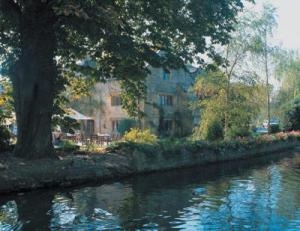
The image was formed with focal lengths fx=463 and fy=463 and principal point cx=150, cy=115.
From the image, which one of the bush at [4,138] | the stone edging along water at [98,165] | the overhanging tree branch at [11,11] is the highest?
the overhanging tree branch at [11,11]

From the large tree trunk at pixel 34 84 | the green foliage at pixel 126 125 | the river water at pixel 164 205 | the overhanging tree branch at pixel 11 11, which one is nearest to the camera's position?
the river water at pixel 164 205

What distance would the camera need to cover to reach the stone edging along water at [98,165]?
1720 cm

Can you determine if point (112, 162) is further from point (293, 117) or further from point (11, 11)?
point (293, 117)

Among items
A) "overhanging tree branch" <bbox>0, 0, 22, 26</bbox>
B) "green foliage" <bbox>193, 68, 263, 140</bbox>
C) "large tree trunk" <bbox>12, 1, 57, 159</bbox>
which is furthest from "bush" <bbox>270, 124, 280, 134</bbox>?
"overhanging tree branch" <bbox>0, 0, 22, 26</bbox>

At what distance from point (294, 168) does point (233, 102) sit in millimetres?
12643

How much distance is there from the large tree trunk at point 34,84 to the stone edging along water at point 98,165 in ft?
3.59

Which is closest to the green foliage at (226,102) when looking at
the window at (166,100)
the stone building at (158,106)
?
the stone building at (158,106)

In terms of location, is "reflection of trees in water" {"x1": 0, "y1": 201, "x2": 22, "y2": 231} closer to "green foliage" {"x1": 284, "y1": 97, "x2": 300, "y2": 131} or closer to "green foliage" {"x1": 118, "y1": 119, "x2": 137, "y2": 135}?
"green foliage" {"x1": 118, "y1": 119, "x2": 137, "y2": 135}

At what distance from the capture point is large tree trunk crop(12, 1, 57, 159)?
1928 centimetres

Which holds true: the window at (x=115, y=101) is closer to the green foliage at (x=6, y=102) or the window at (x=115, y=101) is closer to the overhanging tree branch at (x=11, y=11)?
the green foliage at (x=6, y=102)

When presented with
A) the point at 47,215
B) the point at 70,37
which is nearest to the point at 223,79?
the point at 70,37

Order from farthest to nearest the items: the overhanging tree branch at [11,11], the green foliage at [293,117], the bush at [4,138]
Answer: the green foliage at [293,117] < the bush at [4,138] < the overhanging tree branch at [11,11]

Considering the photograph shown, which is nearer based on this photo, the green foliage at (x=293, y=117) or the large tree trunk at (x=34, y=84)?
the large tree trunk at (x=34, y=84)

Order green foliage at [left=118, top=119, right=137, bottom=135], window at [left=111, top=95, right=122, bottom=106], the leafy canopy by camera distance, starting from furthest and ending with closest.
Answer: window at [left=111, top=95, right=122, bottom=106] → green foliage at [left=118, top=119, right=137, bottom=135] → the leafy canopy
